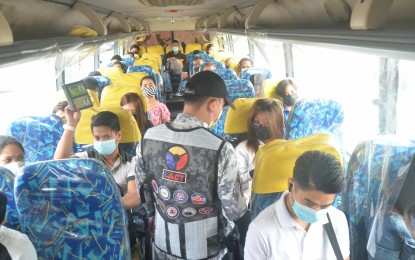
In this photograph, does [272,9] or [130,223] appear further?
[272,9]

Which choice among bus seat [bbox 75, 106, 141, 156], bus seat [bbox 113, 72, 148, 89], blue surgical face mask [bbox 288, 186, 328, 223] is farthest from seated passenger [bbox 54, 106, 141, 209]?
bus seat [bbox 113, 72, 148, 89]

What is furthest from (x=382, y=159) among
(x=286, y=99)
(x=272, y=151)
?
(x=286, y=99)

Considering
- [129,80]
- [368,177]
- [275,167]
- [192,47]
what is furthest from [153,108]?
[192,47]

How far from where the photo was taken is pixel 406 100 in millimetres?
2166

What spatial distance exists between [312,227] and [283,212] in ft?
0.54

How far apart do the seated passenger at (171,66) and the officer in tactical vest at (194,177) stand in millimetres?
8184

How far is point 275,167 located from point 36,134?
2.40 meters

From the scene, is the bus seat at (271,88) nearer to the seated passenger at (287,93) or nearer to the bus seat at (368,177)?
the seated passenger at (287,93)

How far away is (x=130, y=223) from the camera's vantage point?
2.93 metres

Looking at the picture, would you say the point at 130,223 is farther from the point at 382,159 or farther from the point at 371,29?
the point at 371,29

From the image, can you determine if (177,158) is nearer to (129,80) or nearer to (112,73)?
(129,80)

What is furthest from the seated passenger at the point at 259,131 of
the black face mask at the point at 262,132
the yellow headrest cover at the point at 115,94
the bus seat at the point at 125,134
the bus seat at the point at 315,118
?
the yellow headrest cover at the point at 115,94

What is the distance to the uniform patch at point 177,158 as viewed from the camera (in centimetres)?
223

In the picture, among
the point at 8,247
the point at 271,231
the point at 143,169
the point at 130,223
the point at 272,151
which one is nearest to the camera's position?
the point at 271,231
